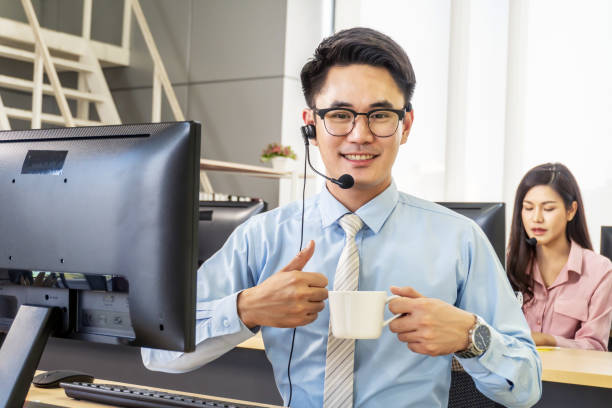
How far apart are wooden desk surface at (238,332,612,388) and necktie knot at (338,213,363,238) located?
70 centimetres

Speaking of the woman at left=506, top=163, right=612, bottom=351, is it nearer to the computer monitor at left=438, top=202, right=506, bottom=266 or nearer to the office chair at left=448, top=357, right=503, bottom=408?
the computer monitor at left=438, top=202, right=506, bottom=266

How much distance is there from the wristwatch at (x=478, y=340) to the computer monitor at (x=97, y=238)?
0.46m

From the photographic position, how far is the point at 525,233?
2.86 m

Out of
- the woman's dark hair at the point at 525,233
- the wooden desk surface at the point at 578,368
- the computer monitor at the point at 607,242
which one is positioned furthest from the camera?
the woman's dark hair at the point at 525,233

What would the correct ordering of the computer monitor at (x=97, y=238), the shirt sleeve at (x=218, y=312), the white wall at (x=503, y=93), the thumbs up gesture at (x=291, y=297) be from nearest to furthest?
the computer monitor at (x=97, y=238)
the thumbs up gesture at (x=291, y=297)
the shirt sleeve at (x=218, y=312)
the white wall at (x=503, y=93)

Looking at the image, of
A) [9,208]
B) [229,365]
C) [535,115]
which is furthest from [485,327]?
[535,115]

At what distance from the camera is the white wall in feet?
14.3

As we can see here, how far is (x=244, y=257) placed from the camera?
4.81 ft

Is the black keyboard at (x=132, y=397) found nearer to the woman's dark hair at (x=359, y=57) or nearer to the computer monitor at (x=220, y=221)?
the woman's dark hair at (x=359, y=57)

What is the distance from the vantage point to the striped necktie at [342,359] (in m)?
1.33

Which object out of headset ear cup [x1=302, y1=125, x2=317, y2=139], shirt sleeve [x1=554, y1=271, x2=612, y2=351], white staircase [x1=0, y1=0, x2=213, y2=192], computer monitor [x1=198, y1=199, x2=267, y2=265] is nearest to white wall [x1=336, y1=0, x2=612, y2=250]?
white staircase [x1=0, y1=0, x2=213, y2=192]

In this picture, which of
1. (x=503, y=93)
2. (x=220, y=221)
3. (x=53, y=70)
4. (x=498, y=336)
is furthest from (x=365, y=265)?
(x=53, y=70)

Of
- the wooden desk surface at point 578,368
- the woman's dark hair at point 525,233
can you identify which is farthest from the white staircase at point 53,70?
the wooden desk surface at point 578,368

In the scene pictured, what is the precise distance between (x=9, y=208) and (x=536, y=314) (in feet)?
6.93
